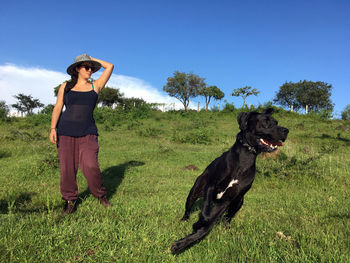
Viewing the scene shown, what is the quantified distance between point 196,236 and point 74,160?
242cm

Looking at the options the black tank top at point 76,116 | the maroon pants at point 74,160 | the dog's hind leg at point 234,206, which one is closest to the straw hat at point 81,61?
the black tank top at point 76,116

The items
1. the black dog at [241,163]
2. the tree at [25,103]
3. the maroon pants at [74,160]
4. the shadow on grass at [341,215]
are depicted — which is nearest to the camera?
the black dog at [241,163]

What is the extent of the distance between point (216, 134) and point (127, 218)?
43.9 feet

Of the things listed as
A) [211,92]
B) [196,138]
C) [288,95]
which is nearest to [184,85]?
[211,92]

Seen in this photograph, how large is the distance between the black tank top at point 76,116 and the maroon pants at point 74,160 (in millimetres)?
102

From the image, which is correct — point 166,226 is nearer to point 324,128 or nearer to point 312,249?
point 312,249

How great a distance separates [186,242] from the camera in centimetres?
248

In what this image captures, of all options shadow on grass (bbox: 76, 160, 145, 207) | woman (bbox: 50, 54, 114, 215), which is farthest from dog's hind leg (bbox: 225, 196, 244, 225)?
shadow on grass (bbox: 76, 160, 145, 207)

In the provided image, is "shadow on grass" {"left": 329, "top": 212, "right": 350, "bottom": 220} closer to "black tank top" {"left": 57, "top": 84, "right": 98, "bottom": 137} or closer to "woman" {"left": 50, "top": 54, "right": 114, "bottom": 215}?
"woman" {"left": 50, "top": 54, "right": 114, "bottom": 215}

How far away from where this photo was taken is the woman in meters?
3.86

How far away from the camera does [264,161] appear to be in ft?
23.2

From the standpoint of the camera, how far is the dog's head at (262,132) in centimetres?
275

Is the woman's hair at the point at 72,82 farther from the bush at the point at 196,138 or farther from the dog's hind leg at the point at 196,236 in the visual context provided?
the bush at the point at 196,138

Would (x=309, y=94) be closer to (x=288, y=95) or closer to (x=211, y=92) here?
(x=288, y=95)
